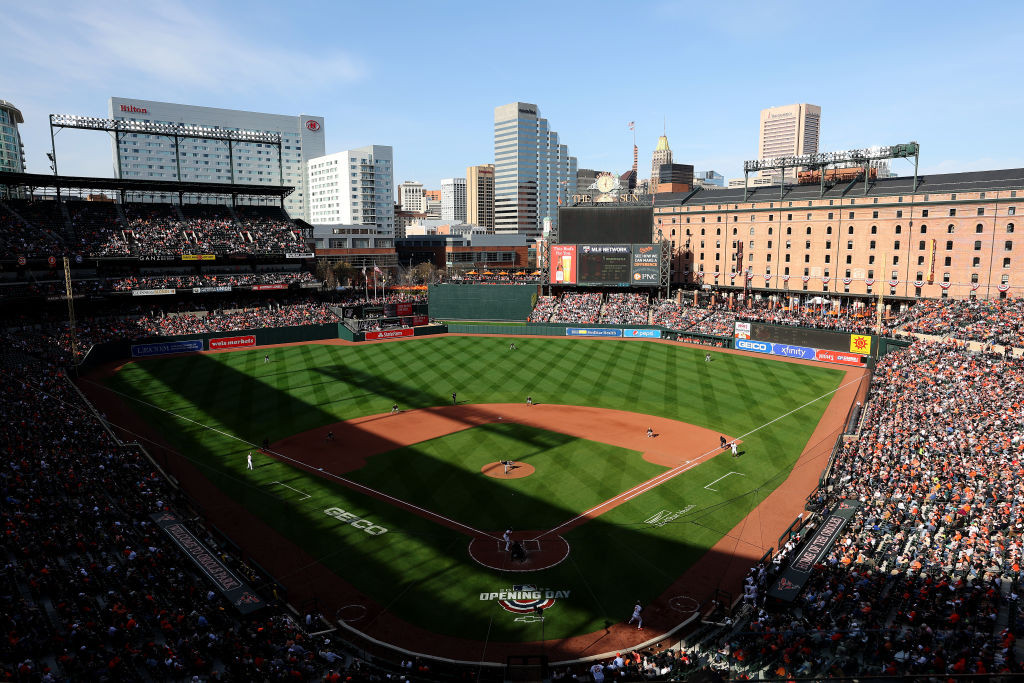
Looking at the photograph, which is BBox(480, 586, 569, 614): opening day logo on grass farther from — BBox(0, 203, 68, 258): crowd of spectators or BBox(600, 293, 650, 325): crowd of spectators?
BBox(0, 203, 68, 258): crowd of spectators

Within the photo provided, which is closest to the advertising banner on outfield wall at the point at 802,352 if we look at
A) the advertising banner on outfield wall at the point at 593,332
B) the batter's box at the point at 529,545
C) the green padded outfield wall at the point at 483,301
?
the advertising banner on outfield wall at the point at 593,332

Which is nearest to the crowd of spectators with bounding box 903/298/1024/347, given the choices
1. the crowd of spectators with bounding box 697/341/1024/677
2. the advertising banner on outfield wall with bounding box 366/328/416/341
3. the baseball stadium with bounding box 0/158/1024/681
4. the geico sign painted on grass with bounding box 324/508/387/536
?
the baseball stadium with bounding box 0/158/1024/681

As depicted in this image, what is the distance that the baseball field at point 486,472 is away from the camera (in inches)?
906

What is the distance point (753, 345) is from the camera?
65.6 metres

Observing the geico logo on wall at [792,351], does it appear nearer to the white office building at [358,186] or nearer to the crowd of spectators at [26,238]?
the crowd of spectators at [26,238]

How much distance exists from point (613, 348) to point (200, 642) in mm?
56078

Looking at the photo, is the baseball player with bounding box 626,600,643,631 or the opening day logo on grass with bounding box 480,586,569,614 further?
the opening day logo on grass with bounding box 480,586,569,614

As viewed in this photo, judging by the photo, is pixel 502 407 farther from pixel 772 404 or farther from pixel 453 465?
pixel 772 404

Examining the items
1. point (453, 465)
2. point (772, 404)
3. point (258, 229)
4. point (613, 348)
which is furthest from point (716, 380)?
point (258, 229)

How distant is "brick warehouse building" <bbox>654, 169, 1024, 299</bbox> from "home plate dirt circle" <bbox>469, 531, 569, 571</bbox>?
43403mm

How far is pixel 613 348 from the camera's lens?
2717 inches

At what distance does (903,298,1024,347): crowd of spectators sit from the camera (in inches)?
1933

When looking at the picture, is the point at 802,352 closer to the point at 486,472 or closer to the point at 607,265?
the point at 607,265

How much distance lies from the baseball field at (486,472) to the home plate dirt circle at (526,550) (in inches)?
3.7
